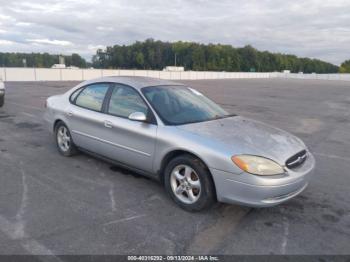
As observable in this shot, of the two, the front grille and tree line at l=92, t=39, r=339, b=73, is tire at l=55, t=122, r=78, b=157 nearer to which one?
the front grille

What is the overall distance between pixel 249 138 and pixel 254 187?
0.68m

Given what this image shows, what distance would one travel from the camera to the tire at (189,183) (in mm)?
3469

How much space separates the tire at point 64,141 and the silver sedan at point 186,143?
0.23 ft

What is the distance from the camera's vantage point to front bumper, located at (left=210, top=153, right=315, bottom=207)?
3205mm

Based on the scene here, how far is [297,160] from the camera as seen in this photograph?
3.62m

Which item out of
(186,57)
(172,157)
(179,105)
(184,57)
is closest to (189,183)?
(172,157)

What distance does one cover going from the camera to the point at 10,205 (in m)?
3.68

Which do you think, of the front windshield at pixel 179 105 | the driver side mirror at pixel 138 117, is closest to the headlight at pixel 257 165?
the front windshield at pixel 179 105

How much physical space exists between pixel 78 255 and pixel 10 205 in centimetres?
141

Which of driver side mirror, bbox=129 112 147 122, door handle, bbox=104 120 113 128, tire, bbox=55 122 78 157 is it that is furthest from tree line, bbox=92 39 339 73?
driver side mirror, bbox=129 112 147 122

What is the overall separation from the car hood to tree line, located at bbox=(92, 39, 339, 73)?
98156mm

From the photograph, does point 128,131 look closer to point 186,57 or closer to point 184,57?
point 186,57

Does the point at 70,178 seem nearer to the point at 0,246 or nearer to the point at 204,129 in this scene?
the point at 0,246

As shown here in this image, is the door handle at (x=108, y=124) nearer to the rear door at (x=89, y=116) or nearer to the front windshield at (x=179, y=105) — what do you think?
the rear door at (x=89, y=116)
